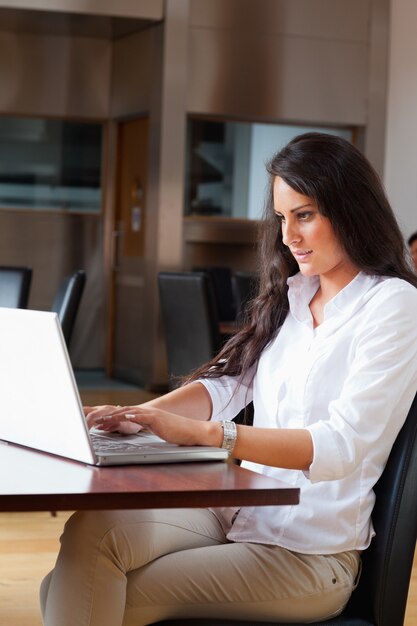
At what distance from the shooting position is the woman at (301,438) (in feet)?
5.20

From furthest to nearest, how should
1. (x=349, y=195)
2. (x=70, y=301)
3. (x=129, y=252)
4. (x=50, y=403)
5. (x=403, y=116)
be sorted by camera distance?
(x=129, y=252) < (x=403, y=116) < (x=70, y=301) < (x=349, y=195) < (x=50, y=403)

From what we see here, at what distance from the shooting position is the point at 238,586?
164 centimetres

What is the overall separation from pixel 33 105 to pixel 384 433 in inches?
296

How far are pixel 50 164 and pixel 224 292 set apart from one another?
7.87ft

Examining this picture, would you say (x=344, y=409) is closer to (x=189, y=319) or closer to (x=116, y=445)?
(x=116, y=445)

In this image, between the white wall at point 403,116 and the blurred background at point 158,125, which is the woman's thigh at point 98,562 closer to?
the blurred background at point 158,125

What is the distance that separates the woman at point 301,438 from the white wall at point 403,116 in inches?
245

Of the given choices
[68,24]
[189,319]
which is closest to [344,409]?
[189,319]

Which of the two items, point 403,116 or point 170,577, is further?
point 403,116

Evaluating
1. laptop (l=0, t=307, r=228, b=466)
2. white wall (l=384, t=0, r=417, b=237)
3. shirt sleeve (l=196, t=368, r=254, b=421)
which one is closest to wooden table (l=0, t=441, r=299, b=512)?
laptop (l=0, t=307, r=228, b=466)

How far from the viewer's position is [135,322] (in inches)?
343

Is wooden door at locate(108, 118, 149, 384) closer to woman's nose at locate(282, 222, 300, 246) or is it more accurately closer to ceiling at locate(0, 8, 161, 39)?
ceiling at locate(0, 8, 161, 39)

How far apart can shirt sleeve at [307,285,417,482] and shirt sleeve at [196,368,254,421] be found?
327mm

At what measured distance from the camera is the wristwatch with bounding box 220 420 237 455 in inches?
63.2
